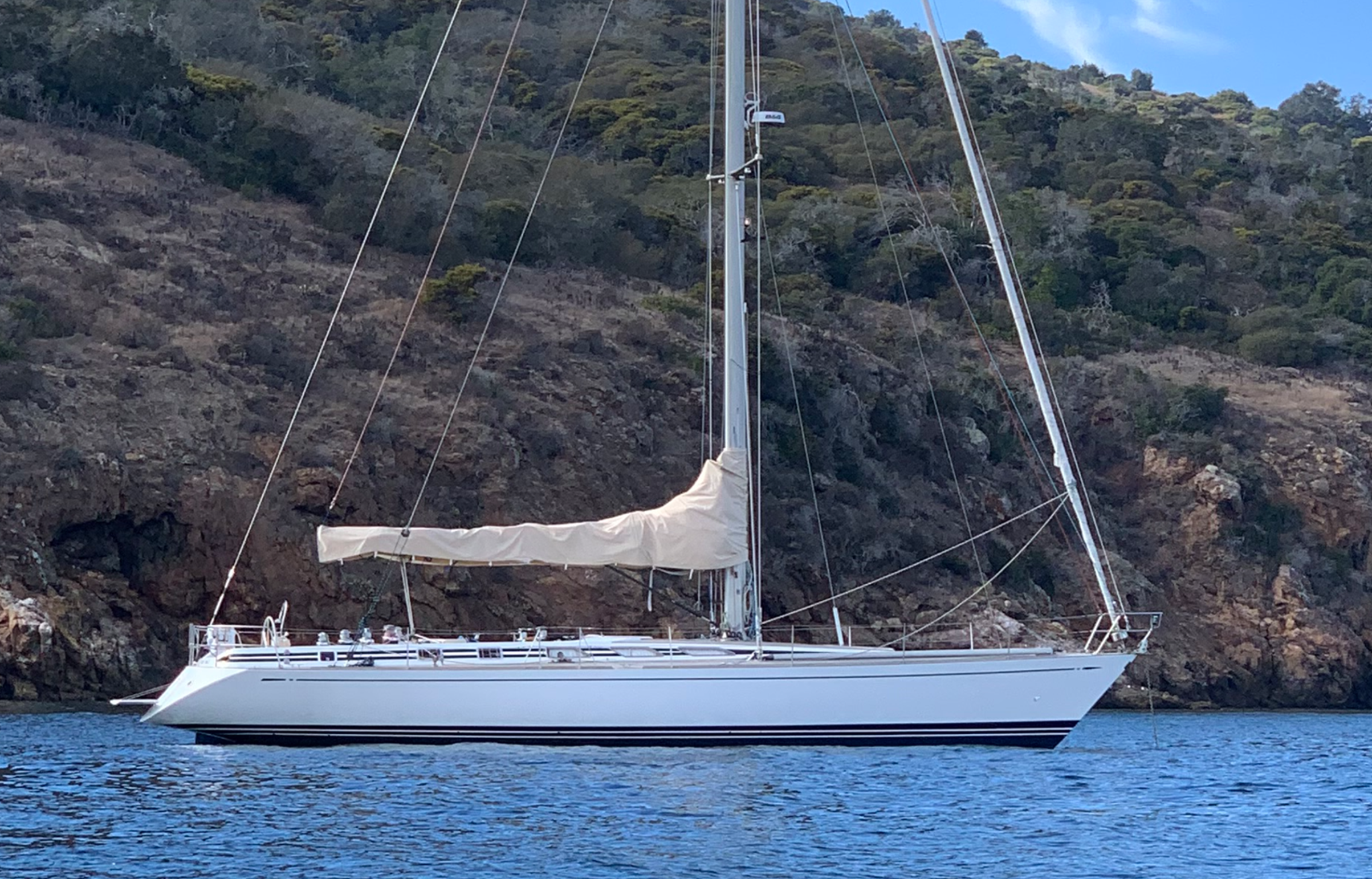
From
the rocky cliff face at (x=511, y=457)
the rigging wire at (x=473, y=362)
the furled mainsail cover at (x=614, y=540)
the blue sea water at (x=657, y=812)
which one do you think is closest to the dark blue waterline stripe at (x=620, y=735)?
the blue sea water at (x=657, y=812)

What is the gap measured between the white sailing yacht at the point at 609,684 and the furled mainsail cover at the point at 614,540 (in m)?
0.03

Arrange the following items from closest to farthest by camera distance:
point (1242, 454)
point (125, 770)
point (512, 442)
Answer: point (125, 770), point (512, 442), point (1242, 454)

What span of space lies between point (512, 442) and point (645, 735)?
17960 millimetres

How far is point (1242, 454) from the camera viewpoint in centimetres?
4969

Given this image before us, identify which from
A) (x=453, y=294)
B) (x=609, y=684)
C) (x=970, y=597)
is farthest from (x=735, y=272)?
(x=453, y=294)

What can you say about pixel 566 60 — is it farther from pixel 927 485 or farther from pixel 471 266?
pixel 927 485

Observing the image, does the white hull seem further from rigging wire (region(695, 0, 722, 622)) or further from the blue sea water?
rigging wire (region(695, 0, 722, 622))

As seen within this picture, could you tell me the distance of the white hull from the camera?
22.7m

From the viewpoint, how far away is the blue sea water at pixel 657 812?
1611 centimetres

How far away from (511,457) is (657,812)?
21696 millimetres

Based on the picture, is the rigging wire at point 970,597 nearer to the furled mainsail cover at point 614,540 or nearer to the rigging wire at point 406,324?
the furled mainsail cover at point 614,540

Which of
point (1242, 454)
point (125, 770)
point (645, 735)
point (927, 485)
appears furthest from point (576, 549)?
point (1242, 454)

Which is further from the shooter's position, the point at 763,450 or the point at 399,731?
the point at 763,450

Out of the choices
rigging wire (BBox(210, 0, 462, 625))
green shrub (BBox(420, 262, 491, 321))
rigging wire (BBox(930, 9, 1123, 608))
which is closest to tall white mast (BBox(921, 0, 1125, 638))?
rigging wire (BBox(930, 9, 1123, 608))
